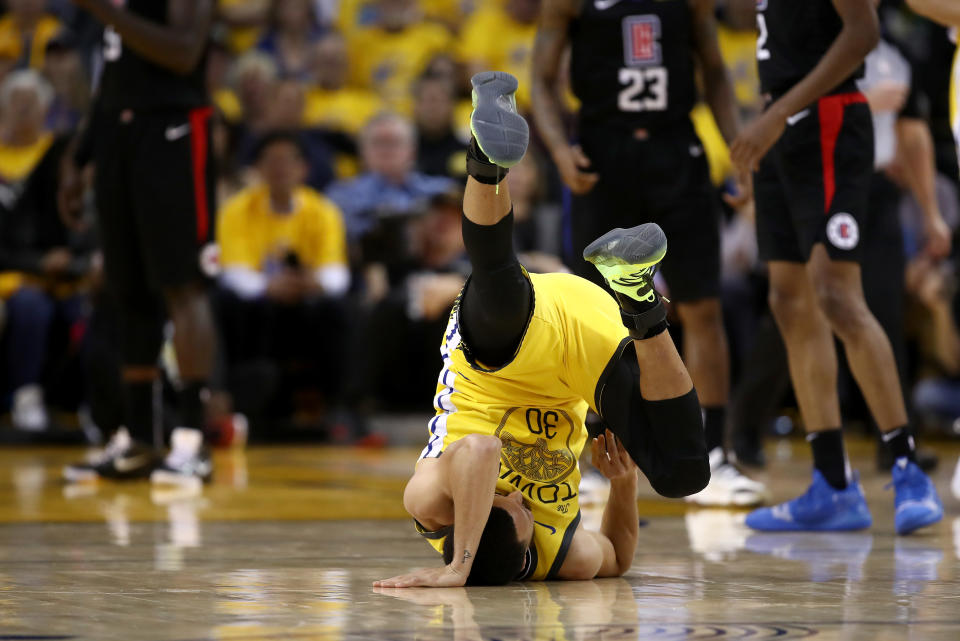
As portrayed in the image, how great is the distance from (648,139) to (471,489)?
7.73ft

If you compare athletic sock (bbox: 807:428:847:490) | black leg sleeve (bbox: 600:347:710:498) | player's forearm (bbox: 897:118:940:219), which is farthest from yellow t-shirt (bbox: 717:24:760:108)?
black leg sleeve (bbox: 600:347:710:498)

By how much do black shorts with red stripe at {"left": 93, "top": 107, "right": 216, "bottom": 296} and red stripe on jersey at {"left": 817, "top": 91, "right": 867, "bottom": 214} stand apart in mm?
2396

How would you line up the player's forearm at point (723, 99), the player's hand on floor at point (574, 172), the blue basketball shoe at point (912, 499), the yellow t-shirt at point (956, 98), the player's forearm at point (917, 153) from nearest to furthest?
the blue basketball shoe at point (912, 499) < the yellow t-shirt at point (956, 98) < the player's hand on floor at point (574, 172) < the player's forearm at point (723, 99) < the player's forearm at point (917, 153)

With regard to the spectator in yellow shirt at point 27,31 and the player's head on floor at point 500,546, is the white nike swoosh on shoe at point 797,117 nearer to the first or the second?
the player's head on floor at point 500,546

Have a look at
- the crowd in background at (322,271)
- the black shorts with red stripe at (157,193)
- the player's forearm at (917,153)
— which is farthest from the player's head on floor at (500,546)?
the crowd in background at (322,271)

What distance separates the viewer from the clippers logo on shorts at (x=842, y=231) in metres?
3.79

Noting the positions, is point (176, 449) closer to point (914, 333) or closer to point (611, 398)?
point (611, 398)

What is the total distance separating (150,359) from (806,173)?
2783 millimetres

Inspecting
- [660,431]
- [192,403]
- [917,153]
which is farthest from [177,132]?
[917,153]

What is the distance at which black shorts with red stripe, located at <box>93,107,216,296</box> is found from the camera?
507cm

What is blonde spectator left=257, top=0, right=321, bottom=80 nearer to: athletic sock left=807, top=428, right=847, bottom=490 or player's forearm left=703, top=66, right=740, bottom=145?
player's forearm left=703, top=66, right=740, bottom=145

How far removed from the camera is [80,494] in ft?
15.9

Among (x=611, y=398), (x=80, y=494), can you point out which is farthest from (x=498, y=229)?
(x=80, y=494)

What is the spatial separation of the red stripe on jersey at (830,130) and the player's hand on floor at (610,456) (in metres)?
1.29
